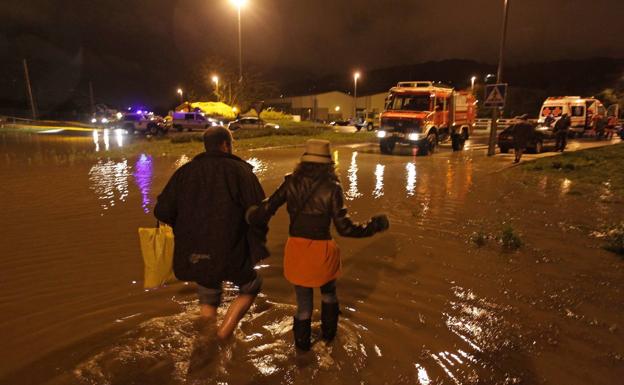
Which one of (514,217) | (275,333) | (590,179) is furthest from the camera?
(590,179)

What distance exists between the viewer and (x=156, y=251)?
12.5ft

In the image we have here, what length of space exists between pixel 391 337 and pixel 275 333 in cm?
106

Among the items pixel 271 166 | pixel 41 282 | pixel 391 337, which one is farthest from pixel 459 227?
pixel 271 166

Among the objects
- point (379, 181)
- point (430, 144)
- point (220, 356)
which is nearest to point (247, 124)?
point (430, 144)

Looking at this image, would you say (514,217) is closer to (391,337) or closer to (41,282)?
(391,337)

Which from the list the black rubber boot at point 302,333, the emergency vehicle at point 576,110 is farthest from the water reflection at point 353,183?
the emergency vehicle at point 576,110

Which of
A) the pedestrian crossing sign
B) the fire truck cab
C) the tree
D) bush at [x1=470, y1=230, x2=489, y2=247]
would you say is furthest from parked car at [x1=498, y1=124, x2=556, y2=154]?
the tree

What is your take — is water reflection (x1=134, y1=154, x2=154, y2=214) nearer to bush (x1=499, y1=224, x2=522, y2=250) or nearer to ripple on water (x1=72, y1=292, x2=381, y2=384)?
ripple on water (x1=72, y1=292, x2=381, y2=384)

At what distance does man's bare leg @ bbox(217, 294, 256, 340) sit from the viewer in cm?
371

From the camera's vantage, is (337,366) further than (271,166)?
No

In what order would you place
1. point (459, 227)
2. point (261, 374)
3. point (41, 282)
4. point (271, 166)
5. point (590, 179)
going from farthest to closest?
point (271, 166)
point (590, 179)
point (459, 227)
point (41, 282)
point (261, 374)

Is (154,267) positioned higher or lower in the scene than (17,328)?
higher

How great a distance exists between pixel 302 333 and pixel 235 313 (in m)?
0.58

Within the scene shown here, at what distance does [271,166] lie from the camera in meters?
14.6
